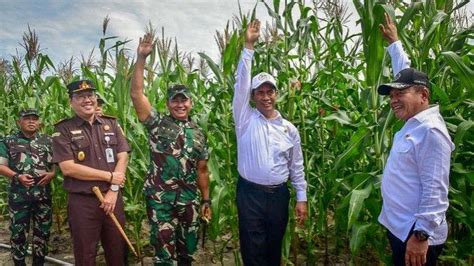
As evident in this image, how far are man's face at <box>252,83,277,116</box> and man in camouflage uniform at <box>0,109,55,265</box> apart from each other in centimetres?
240

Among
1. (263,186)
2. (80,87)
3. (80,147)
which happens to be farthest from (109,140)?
(263,186)

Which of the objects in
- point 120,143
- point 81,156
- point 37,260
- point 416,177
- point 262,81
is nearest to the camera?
point 416,177

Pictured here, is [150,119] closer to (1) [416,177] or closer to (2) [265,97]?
(2) [265,97]

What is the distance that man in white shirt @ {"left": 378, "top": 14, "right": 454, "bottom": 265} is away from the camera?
7.22ft

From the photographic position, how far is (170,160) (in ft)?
11.8

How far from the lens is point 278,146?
3264 millimetres

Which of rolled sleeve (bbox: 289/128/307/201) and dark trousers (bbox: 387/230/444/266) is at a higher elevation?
rolled sleeve (bbox: 289/128/307/201)

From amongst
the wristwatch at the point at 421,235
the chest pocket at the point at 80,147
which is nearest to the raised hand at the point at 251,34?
the chest pocket at the point at 80,147

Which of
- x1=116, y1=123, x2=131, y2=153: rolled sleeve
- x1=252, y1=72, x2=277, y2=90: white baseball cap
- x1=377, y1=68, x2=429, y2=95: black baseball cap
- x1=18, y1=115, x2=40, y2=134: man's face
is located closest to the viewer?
x1=377, y1=68, x2=429, y2=95: black baseball cap

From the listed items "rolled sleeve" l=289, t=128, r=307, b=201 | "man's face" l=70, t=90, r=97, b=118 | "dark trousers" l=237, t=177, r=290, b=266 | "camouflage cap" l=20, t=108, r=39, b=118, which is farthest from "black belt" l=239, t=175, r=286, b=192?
"camouflage cap" l=20, t=108, r=39, b=118

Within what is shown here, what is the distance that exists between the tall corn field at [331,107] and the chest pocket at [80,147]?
0.66 meters

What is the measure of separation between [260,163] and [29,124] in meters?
2.59

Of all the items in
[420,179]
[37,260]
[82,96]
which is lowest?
[37,260]

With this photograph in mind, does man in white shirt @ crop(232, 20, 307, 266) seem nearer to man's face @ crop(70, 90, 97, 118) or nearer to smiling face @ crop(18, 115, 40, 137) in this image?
man's face @ crop(70, 90, 97, 118)
